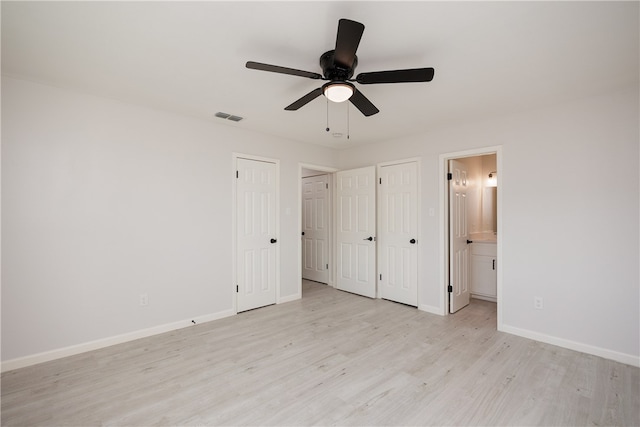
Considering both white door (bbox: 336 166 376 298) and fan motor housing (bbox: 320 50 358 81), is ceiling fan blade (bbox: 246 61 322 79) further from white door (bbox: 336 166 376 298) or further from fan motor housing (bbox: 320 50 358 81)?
white door (bbox: 336 166 376 298)

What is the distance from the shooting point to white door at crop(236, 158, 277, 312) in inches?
158

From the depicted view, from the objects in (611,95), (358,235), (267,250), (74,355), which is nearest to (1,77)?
(74,355)

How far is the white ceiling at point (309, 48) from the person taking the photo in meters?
1.73

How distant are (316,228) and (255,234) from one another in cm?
175

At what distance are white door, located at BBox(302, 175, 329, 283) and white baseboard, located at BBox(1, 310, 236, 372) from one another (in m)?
2.28

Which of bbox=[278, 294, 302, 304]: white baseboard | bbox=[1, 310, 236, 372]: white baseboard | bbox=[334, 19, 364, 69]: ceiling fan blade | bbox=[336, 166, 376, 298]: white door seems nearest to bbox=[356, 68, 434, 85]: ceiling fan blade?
bbox=[334, 19, 364, 69]: ceiling fan blade

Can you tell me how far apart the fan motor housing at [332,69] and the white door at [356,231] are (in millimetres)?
2708

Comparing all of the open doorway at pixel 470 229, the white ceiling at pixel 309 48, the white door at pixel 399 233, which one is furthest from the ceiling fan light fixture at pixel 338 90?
the white door at pixel 399 233

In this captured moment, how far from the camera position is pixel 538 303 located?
318 centimetres

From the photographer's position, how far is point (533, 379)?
240 cm

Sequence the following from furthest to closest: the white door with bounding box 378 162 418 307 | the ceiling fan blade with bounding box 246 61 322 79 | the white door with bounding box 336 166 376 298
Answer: the white door with bounding box 336 166 376 298
the white door with bounding box 378 162 418 307
the ceiling fan blade with bounding box 246 61 322 79

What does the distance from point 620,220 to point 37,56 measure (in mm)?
5075

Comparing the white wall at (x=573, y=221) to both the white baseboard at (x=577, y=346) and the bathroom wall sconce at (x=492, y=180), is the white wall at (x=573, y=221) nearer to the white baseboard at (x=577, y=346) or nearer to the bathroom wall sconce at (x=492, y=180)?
the white baseboard at (x=577, y=346)

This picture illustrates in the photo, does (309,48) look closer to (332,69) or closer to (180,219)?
(332,69)
